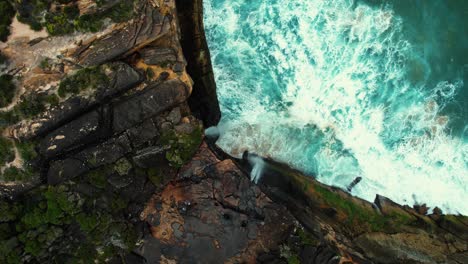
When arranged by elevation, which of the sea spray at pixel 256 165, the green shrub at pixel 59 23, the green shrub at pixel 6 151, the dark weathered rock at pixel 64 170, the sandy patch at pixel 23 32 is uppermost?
the green shrub at pixel 59 23

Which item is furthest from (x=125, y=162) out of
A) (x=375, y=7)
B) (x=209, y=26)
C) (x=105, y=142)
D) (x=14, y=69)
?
(x=375, y=7)

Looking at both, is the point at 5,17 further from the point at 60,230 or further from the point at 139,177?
the point at 60,230

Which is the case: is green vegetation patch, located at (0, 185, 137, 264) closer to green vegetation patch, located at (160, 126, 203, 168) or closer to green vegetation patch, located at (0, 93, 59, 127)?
green vegetation patch, located at (160, 126, 203, 168)

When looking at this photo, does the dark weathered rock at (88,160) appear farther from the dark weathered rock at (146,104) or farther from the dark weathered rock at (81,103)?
the dark weathered rock at (81,103)

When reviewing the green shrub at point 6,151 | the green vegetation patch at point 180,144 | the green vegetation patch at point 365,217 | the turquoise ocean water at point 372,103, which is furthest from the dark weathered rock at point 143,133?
the green vegetation patch at point 365,217

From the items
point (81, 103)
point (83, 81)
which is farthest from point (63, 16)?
point (81, 103)

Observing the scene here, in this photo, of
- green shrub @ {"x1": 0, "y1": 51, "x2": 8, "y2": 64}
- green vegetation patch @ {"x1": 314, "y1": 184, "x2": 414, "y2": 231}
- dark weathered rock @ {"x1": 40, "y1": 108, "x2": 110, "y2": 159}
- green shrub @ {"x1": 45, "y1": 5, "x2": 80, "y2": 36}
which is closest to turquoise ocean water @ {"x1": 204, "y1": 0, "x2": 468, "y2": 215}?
green vegetation patch @ {"x1": 314, "y1": 184, "x2": 414, "y2": 231}
